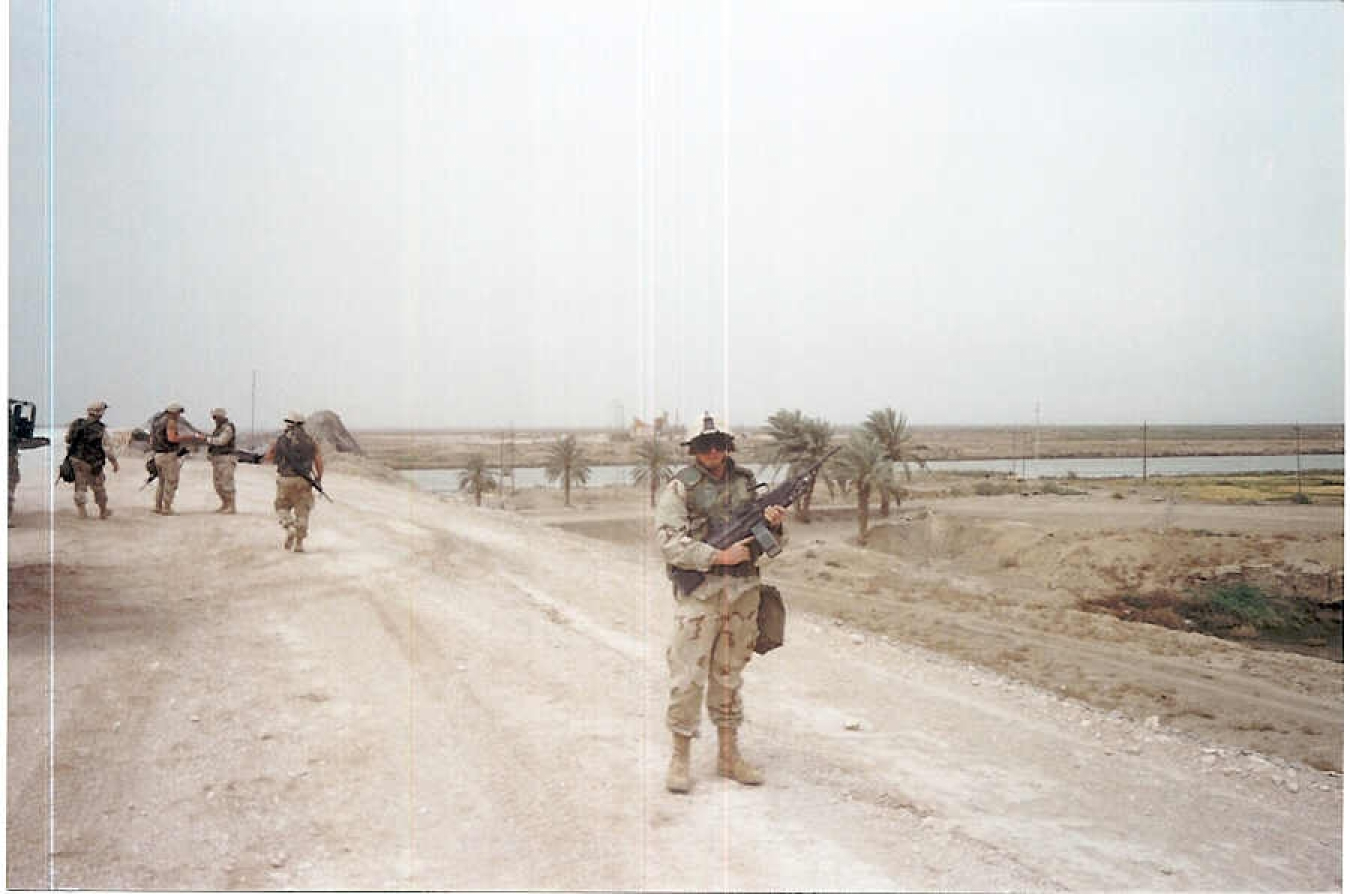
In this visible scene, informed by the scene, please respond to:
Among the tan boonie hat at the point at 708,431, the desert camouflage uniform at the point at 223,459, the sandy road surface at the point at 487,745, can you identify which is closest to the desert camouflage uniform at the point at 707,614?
the tan boonie hat at the point at 708,431

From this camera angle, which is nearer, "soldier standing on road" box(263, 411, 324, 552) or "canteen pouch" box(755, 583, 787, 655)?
"canteen pouch" box(755, 583, 787, 655)

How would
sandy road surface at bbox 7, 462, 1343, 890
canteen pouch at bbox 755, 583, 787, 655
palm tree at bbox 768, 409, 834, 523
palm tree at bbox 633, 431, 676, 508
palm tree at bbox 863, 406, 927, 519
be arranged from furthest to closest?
palm tree at bbox 863, 406, 927, 519
palm tree at bbox 633, 431, 676, 508
palm tree at bbox 768, 409, 834, 523
canteen pouch at bbox 755, 583, 787, 655
sandy road surface at bbox 7, 462, 1343, 890

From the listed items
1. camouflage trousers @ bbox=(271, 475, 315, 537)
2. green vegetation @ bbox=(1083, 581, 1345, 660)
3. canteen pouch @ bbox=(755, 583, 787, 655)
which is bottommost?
green vegetation @ bbox=(1083, 581, 1345, 660)

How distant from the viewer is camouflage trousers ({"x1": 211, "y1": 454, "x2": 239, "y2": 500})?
4.78m

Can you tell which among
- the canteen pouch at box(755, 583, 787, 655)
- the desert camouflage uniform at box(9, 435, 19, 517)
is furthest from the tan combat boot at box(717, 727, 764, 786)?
the desert camouflage uniform at box(9, 435, 19, 517)

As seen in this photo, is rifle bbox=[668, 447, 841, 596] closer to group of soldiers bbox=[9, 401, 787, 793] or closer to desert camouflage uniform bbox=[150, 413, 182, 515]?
group of soldiers bbox=[9, 401, 787, 793]

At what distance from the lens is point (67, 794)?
4039mm

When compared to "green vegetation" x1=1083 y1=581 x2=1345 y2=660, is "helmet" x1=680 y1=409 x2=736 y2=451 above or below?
above

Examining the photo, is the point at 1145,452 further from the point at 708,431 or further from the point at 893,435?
the point at 708,431

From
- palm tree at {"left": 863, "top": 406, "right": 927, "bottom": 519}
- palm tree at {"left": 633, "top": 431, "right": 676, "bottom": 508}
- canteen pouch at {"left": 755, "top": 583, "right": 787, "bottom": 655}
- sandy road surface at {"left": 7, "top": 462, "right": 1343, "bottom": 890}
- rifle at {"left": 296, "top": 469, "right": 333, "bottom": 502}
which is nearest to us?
sandy road surface at {"left": 7, "top": 462, "right": 1343, "bottom": 890}

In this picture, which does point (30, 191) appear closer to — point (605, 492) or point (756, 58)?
point (605, 492)

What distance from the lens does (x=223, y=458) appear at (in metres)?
4.80

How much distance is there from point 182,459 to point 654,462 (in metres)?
2.18

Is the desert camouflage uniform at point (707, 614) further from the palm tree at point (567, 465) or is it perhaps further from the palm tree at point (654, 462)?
the palm tree at point (567, 465)
